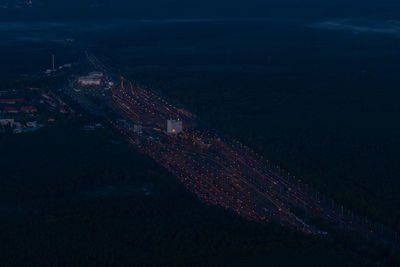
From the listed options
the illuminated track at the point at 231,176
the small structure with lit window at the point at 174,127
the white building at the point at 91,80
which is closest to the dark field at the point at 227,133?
the illuminated track at the point at 231,176

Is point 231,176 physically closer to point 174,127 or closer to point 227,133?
point 227,133

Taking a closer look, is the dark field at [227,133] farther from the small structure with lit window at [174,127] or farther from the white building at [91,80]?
the white building at [91,80]

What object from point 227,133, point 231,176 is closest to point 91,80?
point 227,133

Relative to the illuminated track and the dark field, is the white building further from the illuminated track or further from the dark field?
the illuminated track

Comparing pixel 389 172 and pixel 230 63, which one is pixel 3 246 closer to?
pixel 389 172

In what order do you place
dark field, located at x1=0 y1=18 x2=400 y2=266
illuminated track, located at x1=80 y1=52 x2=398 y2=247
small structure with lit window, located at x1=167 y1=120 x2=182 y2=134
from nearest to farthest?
dark field, located at x1=0 y1=18 x2=400 y2=266 → illuminated track, located at x1=80 y1=52 x2=398 y2=247 → small structure with lit window, located at x1=167 y1=120 x2=182 y2=134

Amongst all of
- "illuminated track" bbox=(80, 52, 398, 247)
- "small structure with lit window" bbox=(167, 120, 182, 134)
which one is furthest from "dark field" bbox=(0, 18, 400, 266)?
"small structure with lit window" bbox=(167, 120, 182, 134)
